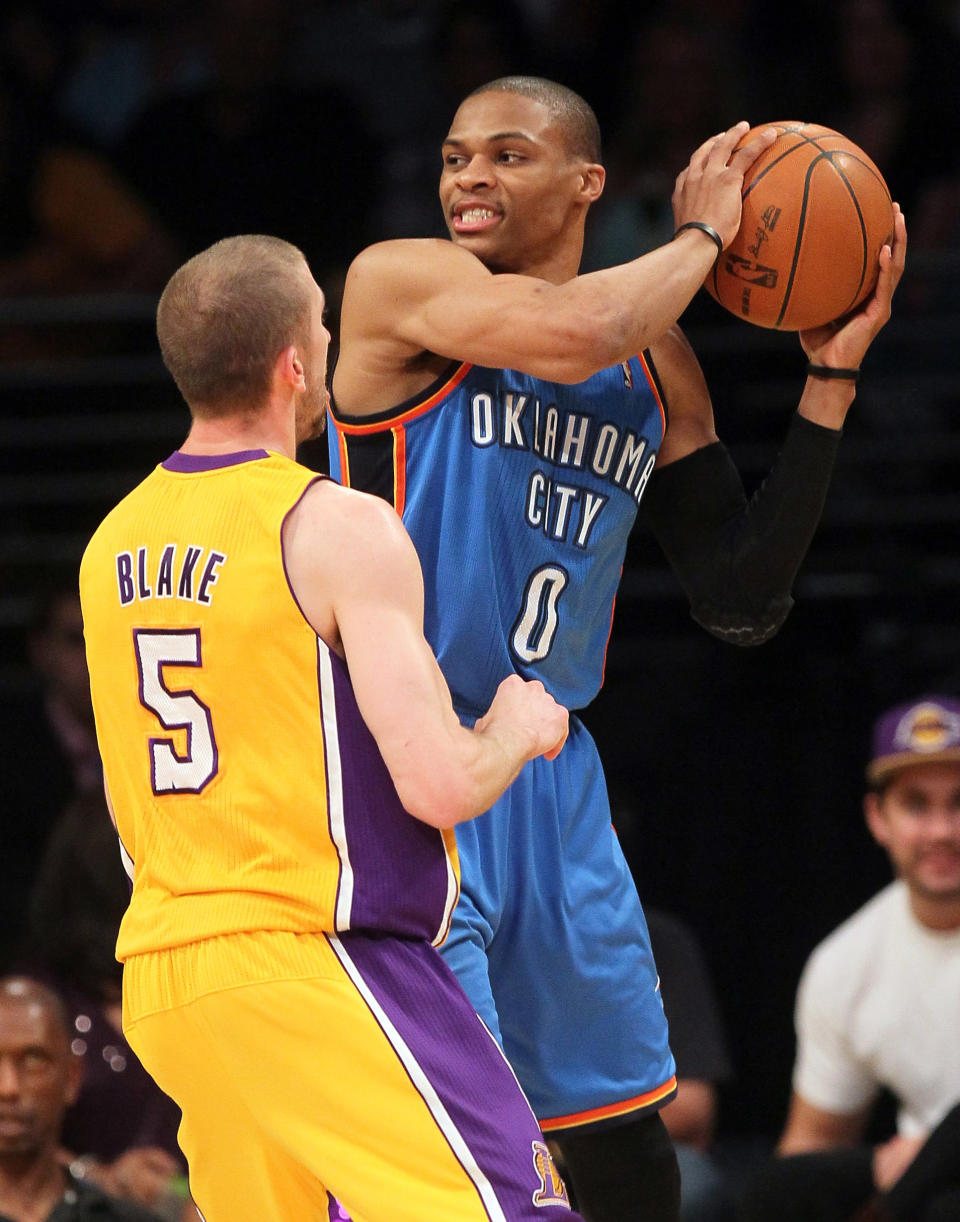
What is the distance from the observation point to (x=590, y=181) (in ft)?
12.5

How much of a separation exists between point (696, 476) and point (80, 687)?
334cm

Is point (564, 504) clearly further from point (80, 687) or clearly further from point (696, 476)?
point (80, 687)

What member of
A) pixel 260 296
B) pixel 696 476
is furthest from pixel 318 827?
pixel 696 476

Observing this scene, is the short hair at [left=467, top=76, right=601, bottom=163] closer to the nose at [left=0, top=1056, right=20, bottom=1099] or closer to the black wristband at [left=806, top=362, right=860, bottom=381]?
the black wristband at [left=806, top=362, right=860, bottom=381]

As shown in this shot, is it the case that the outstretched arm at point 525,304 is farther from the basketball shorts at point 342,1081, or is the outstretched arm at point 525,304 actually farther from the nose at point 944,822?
the nose at point 944,822

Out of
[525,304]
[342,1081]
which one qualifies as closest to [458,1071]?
[342,1081]

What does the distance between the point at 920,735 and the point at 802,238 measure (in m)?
2.50

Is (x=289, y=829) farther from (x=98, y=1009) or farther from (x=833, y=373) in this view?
(x=98, y=1009)

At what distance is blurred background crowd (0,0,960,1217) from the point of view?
21.9 feet

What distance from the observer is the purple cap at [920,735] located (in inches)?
228

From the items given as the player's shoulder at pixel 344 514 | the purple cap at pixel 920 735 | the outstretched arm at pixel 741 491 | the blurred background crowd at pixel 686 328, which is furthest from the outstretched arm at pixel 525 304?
the purple cap at pixel 920 735

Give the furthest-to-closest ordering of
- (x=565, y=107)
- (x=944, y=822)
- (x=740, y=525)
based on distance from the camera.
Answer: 1. (x=944, y=822)
2. (x=740, y=525)
3. (x=565, y=107)

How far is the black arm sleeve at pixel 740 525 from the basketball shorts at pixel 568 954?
49cm

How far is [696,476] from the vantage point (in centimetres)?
398
